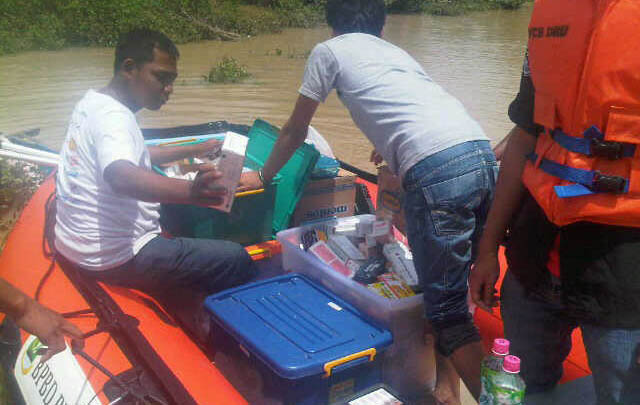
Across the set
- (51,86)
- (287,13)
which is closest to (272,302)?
(51,86)

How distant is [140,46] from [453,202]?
4.46ft

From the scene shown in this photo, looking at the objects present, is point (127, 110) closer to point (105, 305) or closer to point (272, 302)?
point (105, 305)

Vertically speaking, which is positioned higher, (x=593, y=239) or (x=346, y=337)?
(x=593, y=239)

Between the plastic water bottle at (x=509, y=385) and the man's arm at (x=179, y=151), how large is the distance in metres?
2.05

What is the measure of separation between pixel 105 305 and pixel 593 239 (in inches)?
64.5

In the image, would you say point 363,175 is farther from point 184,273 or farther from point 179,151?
point 184,273

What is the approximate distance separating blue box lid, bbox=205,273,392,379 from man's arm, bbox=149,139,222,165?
94cm

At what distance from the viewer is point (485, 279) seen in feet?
4.99

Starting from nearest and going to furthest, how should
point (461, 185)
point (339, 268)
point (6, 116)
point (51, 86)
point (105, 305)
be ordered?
point (461, 185)
point (105, 305)
point (339, 268)
point (6, 116)
point (51, 86)

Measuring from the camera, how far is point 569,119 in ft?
4.00

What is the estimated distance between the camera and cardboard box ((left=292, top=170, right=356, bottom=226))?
300 cm

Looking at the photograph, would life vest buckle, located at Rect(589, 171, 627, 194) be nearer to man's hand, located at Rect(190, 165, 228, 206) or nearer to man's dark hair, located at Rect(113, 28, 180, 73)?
man's hand, located at Rect(190, 165, 228, 206)

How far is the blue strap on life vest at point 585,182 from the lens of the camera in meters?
1.16

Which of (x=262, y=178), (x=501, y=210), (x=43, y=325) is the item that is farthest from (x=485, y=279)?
(x=262, y=178)
